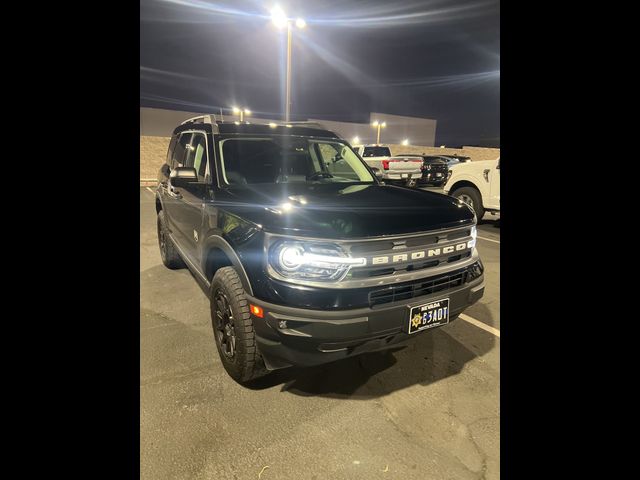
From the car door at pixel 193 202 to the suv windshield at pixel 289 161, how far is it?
27 centimetres

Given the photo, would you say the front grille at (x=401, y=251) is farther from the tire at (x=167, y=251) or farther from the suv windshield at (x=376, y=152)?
the suv windshield at (x=376, y=152)

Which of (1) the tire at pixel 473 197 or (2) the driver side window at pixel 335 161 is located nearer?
(2) the driver side window at pixel 335 161

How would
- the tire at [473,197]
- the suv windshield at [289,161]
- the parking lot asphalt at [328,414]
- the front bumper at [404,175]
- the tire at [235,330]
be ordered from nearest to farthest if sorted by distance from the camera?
the parking lot asphalt at [328,414]
the tire at [235,330]
the suv windshield at [289,161]
the tire at [473,197]
the front bumper at [404,175]

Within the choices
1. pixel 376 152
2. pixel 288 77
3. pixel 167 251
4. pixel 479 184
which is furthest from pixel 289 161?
pixel 376 152

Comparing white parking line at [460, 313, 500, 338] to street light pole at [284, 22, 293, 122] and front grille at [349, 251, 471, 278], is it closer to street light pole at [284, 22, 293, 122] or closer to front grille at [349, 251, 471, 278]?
front grille at [349, 251, 471, 278]

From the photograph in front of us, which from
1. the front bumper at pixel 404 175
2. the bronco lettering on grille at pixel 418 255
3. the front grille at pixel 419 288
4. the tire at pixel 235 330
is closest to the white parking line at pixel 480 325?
the front grille at pixel 419 288

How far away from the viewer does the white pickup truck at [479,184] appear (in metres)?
7.23

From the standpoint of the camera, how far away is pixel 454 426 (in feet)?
6.92

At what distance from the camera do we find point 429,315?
2145 mm

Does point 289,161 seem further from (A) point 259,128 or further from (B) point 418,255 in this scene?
(B) point 418,255

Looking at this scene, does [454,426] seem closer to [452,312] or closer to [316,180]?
[452,312]

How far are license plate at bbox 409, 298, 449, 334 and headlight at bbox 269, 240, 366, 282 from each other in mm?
485

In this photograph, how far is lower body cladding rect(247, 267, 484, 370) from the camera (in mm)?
1888
